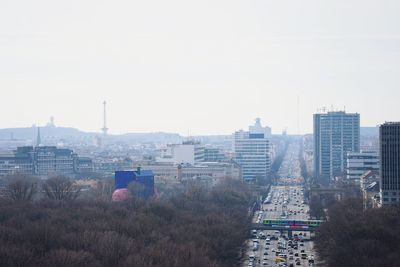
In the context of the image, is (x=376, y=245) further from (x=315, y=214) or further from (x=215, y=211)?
(x=315, y=214)

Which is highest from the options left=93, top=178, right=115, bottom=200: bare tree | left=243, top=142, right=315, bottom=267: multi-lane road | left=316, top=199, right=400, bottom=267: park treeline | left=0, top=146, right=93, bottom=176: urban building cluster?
left=0, top=146, right=93, bottom=176: urban building cluster

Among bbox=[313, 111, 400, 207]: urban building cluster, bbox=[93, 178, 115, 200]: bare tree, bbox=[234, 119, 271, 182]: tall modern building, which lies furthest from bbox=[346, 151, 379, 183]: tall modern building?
bbox=[93, 178, 115, 200]: bare tree

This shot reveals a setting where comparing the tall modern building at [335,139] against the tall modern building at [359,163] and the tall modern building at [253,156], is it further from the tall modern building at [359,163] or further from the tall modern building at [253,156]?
the tall modern building at [359,163]

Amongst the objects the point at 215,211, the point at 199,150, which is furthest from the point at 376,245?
the point at 199,150

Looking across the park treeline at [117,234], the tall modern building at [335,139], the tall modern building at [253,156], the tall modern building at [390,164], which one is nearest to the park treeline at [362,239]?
the park treeline at [117,234]

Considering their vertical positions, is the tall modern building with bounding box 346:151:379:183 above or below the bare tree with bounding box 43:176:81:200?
above

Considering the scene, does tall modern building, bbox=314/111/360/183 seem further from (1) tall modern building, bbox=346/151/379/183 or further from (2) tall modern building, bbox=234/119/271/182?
(1) tall modern building, bbox=346/151/379/183

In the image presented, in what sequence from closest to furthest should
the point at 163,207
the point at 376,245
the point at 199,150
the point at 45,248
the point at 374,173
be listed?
the point at 45,248 < the point at 376,245 < the point at 163,207 < the point at 374,173 < the point at 199,150

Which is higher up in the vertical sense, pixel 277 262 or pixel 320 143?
pixel 320 143

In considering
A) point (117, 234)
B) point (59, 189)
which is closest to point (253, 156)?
point (59, 189)
